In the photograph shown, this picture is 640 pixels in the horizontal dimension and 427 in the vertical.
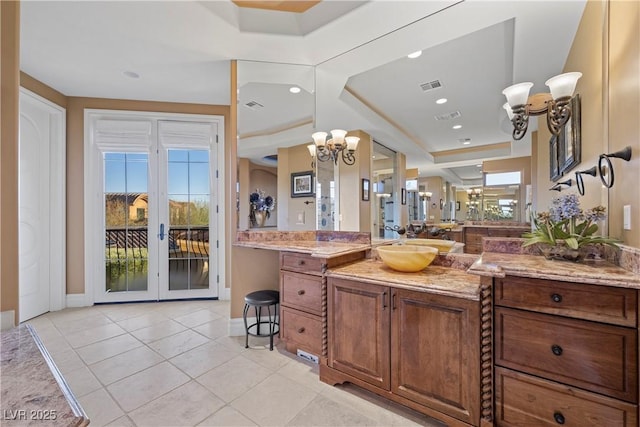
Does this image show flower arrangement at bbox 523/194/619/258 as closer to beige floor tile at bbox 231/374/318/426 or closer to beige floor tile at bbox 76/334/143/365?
beige floor tile at bbox 231/374/318/426

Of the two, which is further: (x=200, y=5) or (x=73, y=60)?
(x=73, y=60)

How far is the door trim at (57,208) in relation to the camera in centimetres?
339

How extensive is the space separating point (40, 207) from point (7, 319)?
10.5 ft

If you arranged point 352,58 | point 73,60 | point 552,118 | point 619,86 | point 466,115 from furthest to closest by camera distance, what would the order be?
point 73,60 → point 352,58 → point 466,115 → point 552,118 → point 619,86

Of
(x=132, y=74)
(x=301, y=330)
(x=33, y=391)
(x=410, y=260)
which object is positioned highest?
(x=132, y=74)

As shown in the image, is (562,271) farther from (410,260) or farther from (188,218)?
(188,218)

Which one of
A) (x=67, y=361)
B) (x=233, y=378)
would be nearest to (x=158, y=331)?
(x=67, y=361)

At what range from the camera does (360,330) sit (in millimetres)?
1800

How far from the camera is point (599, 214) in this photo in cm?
142

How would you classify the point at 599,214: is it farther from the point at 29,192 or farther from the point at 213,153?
the point at 29,192

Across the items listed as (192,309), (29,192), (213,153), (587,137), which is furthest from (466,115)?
(29,192)

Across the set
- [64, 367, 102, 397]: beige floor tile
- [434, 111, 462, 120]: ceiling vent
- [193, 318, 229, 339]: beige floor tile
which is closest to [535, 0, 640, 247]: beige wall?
[434, 111, 462, 120]: ceiling vent

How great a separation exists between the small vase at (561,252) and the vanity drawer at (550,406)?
25.8 inches

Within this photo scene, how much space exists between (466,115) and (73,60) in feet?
12.5
